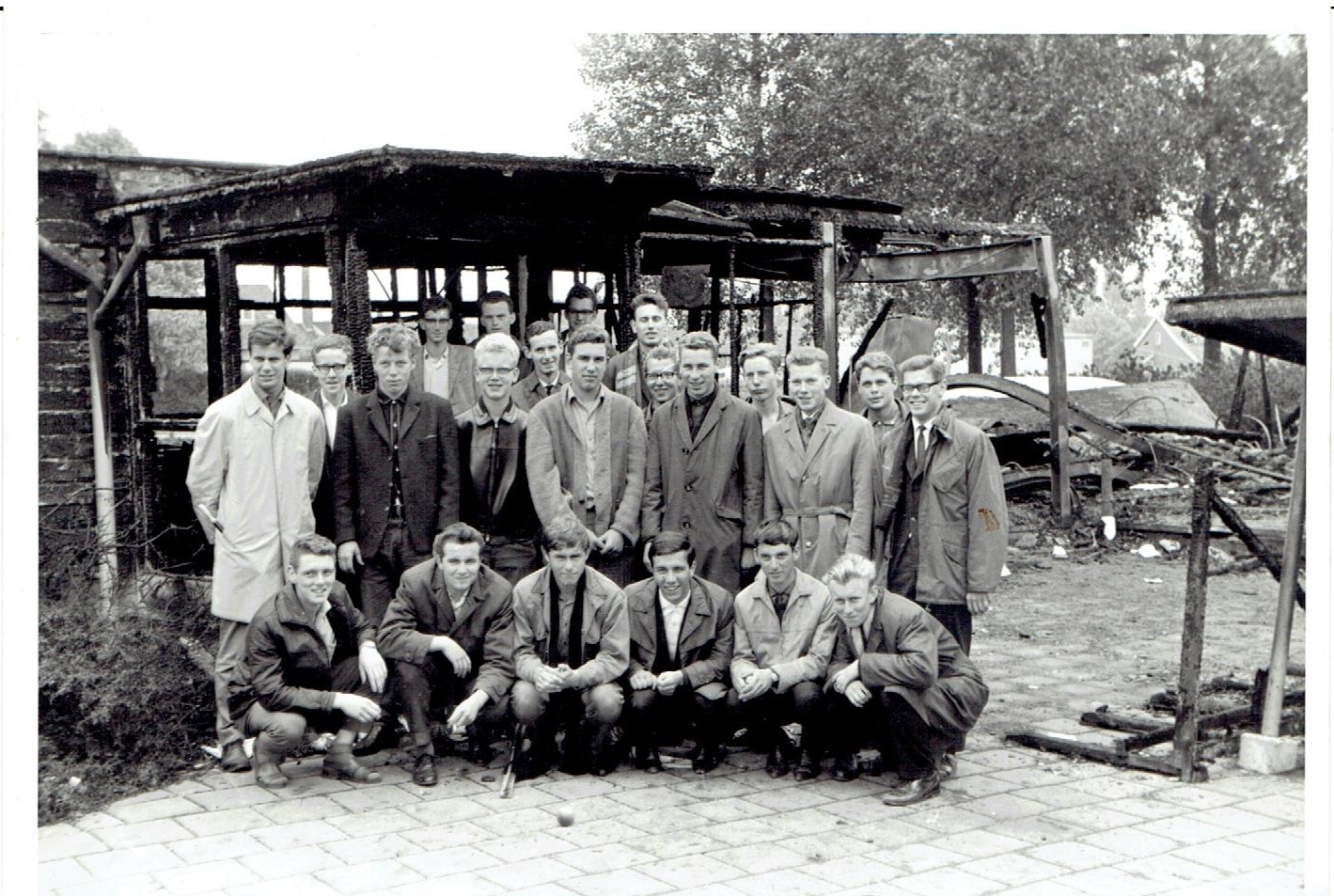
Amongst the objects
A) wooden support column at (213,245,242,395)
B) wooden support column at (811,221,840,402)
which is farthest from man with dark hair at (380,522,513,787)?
wooden support column at (811,221,840,402)

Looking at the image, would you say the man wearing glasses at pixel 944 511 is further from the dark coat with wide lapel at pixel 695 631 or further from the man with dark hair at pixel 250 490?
the man with dark hair at pixel 250 490

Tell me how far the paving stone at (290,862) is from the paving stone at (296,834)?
7 centimetres

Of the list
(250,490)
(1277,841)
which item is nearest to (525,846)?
(250,490)

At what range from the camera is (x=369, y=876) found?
4.23 metres

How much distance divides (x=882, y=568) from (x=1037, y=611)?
166 inches

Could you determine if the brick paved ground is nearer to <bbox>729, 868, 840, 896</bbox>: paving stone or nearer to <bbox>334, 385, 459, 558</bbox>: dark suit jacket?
<bbox>729, 868, 840, 896</bbox>: paving stone

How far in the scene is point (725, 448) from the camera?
585 cm

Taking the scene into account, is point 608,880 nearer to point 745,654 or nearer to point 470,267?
point 745,654

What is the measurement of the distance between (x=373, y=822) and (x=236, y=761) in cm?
101

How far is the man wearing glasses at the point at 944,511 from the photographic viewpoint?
18.2 ft

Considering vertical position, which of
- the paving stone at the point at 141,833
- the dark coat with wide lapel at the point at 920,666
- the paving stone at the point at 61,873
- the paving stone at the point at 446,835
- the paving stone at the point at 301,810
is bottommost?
the paving stone at the point at 301,810

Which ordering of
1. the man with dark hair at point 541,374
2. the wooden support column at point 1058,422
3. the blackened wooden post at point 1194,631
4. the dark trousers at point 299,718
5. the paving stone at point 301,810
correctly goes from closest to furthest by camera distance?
the paving stone at point 301,810
the dark trousers at point 299,718
the blackened wooden post at point 1194,631
the man with dark hair at point 541,374
the wooden support column at point 1058,422

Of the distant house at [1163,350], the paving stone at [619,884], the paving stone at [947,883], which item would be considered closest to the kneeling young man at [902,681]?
the paving stone at [947,883]

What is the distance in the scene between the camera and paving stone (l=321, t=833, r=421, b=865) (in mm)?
4406
